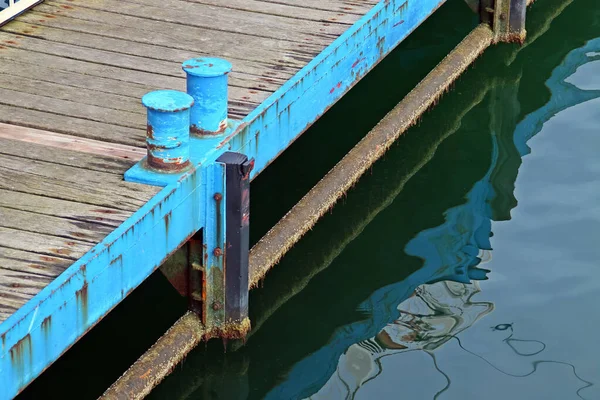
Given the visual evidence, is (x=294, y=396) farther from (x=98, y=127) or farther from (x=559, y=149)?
(x=559, y=149)

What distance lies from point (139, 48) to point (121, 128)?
1.29 meters

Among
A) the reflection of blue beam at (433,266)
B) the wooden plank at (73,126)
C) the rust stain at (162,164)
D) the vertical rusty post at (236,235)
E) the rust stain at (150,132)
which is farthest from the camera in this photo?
the reflection of blue beam at (433,266)

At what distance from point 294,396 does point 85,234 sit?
199cm

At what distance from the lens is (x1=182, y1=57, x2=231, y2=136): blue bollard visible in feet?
21.6

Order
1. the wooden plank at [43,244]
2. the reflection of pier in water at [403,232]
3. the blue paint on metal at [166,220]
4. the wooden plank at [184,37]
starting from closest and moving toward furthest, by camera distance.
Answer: the blue paint on metal at [166,220], the wooden plank at [43,244], the reflection of pier in water at [403,232], the wooden plank at [184,37]

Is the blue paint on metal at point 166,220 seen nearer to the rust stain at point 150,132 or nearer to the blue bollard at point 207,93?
the blue bollard at point 207,93

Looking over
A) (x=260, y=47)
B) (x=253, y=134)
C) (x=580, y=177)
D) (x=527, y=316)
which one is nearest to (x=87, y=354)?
(x=253, y=134)

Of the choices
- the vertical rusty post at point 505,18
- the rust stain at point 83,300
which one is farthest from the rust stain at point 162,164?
the vertical rusty post at point 505,18

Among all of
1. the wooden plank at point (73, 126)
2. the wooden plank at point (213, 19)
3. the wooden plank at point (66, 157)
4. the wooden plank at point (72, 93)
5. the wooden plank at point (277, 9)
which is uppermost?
the wooden plank at point (277, 9)

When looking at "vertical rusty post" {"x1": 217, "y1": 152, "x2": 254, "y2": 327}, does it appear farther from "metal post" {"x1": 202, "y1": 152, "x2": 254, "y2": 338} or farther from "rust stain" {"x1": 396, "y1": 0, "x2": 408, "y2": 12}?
"rust stain" {"x1": 396, "y1": 0, "x2": 408, "y2": 12}

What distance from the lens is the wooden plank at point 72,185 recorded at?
20.4 ft

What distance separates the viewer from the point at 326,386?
7.32m

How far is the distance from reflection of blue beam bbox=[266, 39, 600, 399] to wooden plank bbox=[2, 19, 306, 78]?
5.67ft

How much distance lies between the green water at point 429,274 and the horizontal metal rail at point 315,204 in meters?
0.36
